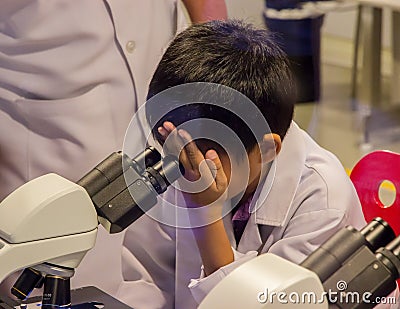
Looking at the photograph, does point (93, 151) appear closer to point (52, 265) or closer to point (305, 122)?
point (52, 265)

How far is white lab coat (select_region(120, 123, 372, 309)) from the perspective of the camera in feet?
3.44

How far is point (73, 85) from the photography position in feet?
4.04

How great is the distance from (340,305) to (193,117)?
1.40ft

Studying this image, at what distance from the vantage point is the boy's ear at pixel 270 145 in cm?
105

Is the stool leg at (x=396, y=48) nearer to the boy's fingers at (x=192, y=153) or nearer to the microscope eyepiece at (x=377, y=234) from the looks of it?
the boy's fingers at (x=192, y=153)

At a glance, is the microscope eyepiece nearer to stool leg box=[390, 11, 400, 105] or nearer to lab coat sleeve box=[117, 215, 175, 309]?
lab coat sleeve box=[117, 215, 175, 309]

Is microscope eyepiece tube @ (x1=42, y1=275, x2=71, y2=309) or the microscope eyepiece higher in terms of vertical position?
the microscope eyepiece

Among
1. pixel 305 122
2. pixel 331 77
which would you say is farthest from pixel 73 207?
pixel 331 77

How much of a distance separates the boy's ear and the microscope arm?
325 mm

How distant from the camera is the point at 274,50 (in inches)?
42.7

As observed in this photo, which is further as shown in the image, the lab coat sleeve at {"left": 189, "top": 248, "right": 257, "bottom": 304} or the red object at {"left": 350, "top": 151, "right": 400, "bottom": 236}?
the red object at {"left": 350, "top": 151, "right": 400, "bottom": 236}

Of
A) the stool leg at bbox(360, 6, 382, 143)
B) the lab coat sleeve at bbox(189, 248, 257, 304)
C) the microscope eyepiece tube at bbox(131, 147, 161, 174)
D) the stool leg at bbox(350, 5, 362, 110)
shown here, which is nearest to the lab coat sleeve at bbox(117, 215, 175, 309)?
the lab coat sleeve at bbox(189, 248, 257, 304)

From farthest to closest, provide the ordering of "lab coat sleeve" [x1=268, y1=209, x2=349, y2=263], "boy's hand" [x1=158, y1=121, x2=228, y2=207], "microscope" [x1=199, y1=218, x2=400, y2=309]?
1. "lab coat sleeve" [x1=268, y1=209, x2=349, y2=263]
2. "boy's hand" [x1=158, y1=121, x2=228, y2=207]
3. "microscope" [x1=199, y1=218, x2=400, y2=309]

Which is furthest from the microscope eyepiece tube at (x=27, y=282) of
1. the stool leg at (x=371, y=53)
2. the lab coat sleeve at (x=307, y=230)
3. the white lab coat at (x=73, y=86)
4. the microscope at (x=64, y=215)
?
the stool leg at (x=371, y=53)
